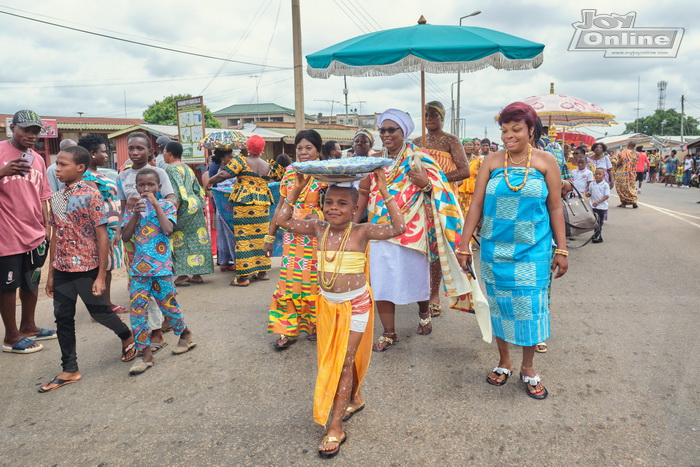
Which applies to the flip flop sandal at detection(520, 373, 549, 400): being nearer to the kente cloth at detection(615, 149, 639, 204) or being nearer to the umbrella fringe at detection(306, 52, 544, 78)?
A: the umbrella fringe at detection(306, 52, 544, 78)

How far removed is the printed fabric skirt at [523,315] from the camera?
3.14m

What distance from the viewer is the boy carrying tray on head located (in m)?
2.67

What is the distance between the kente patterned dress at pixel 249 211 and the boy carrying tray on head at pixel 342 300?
341 cm

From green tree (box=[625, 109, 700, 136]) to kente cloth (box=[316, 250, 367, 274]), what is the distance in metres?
80.4

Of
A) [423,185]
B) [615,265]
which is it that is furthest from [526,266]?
[615,265]

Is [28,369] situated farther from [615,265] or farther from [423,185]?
[615,265]

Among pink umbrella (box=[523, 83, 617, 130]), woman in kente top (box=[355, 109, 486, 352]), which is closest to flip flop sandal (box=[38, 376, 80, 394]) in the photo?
woman in kente top (box=[355, 109, 486, 352])

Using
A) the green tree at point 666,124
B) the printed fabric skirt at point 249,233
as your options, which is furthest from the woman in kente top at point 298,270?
the green tree at point 666,124

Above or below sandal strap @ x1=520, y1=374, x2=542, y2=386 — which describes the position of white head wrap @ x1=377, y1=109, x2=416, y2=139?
above

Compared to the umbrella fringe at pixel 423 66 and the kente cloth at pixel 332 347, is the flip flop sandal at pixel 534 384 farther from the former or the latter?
the umbrella fringe at pixel 423 66

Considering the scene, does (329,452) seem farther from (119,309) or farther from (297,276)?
(119,309)

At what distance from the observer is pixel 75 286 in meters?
3.52

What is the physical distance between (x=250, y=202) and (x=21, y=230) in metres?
2.56

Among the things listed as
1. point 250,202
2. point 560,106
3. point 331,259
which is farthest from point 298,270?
point 560,106
